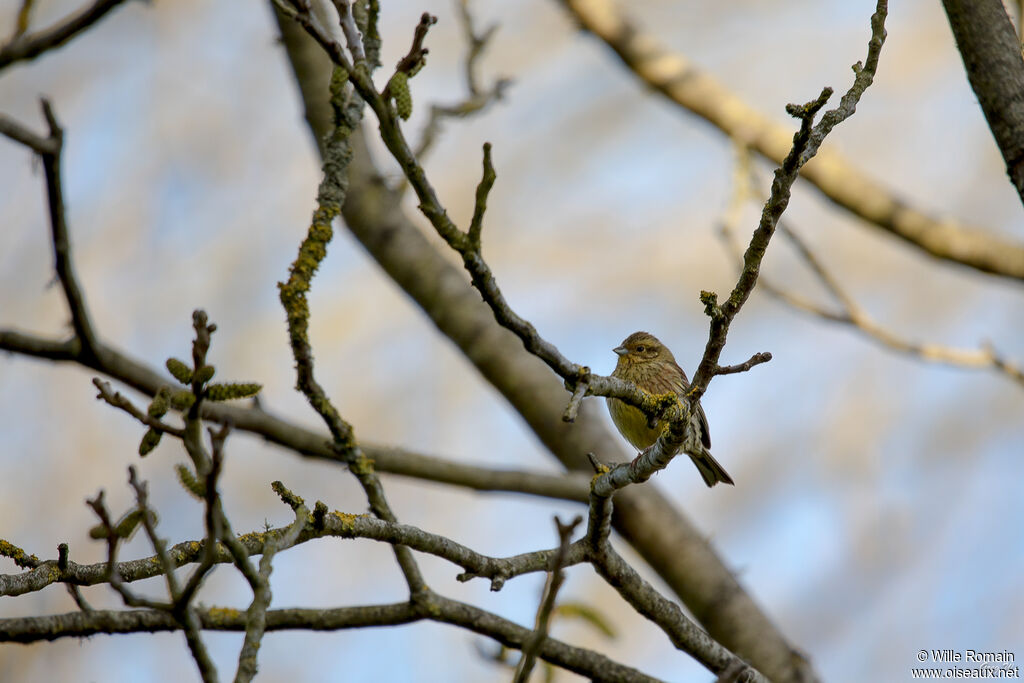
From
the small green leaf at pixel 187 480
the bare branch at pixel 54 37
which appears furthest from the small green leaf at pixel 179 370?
the bare branch at pixel 54 37

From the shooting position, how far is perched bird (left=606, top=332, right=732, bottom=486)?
5.86 metres

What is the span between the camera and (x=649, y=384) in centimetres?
650

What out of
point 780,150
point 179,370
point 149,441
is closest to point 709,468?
point 780,150

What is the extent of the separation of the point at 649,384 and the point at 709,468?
646mm

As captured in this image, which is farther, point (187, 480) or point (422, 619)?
point (422, 619)

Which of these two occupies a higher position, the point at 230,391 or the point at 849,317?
the point at 849,317

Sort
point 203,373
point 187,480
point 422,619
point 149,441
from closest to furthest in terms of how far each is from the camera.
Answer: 1. point 203,373
2. point 149,441
3. point 187,480
4. point 422,619

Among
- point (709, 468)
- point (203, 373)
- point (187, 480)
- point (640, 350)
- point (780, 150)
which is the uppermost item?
point (780, 150)

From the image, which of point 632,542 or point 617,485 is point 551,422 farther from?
point 617,485

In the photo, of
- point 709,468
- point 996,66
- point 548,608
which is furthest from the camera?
point 709,468

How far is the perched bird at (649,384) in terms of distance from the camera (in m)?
5.86

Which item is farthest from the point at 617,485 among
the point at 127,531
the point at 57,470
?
the point at 57,470

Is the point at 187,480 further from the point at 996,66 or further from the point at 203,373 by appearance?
the point at 996,66

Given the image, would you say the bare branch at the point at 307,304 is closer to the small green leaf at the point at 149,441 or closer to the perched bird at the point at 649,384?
the small green leaf at the point at 149,441
